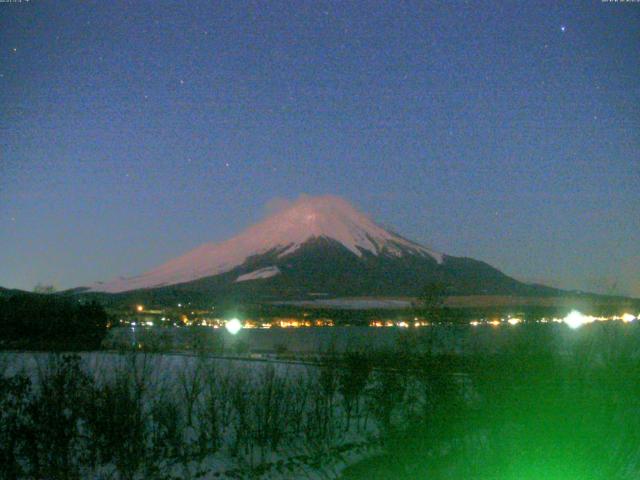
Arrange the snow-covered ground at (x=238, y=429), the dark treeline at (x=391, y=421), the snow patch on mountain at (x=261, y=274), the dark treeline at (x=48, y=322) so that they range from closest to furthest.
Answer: the dark treeline at (x=391, y=421)
the snow-covered ground at (x=238, y=429)
the dark treeline at (x=48, y=322)
the snow patch on mountain at (x=261, y=274)

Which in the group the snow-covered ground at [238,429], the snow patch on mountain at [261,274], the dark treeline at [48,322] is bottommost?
the snow-covered ground at [238,429]

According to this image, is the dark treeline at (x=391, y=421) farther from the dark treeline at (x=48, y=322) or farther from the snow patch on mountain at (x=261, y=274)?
the snow patch on mountain at (x=261, y=274)

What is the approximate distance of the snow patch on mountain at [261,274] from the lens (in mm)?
84387

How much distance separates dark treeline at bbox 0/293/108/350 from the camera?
28328 mm

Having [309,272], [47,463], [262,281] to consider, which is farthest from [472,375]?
[309,272]

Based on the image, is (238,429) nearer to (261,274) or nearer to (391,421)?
(391,421)

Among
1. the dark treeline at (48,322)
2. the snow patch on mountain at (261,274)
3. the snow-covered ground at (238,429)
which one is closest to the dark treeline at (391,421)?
the snow-covered ground at (238,429)

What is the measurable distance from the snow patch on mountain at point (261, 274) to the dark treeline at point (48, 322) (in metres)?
47.9

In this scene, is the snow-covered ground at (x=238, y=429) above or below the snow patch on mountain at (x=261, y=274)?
below

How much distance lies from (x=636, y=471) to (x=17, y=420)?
743 centimetres

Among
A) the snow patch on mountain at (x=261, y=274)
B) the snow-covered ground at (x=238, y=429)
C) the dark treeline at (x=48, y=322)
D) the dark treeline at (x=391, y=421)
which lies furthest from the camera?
the snow patch on mountain at (x=261, y=274)

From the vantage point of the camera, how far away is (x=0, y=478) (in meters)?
8.95

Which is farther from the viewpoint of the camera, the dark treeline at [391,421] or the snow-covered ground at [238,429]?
the snow-covered ground at [238,429]

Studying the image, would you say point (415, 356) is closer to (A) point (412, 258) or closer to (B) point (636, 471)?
(B) point (636, 471)
